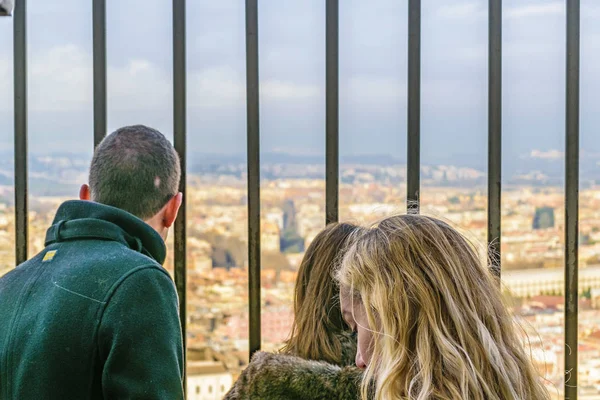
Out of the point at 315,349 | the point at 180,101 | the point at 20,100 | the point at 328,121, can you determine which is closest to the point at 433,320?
the point at 315,349

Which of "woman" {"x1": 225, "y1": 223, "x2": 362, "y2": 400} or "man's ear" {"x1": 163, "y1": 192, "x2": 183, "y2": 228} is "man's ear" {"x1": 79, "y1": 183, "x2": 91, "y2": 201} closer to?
"man's ear" {"x1": 163, "y1": 192, "x2": 183, "y2": 228}

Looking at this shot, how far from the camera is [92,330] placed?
147cm

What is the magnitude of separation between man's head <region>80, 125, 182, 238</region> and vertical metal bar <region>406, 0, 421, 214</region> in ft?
1.98

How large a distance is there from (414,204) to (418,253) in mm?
505

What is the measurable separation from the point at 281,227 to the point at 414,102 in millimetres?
483

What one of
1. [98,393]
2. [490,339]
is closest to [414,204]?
[490,339]

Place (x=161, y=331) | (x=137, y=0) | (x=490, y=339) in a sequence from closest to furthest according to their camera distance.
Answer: (x=490, y=339) → (x=161, y=331) → (x=137, y=0)

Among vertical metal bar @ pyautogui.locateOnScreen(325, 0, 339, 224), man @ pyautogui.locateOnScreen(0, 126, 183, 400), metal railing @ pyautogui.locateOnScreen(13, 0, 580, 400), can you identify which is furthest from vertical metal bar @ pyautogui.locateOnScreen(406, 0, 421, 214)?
man @ pyautogui.locateOnScreen(0, 126, 183, 400)

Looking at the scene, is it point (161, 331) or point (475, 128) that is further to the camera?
point (475, 128)

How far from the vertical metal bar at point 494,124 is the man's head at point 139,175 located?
826 mm

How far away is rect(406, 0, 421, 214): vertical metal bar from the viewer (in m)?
1.95

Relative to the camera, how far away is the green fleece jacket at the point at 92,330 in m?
1.46

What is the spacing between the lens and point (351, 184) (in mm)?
1973

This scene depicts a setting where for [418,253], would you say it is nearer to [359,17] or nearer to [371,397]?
[371,397]
